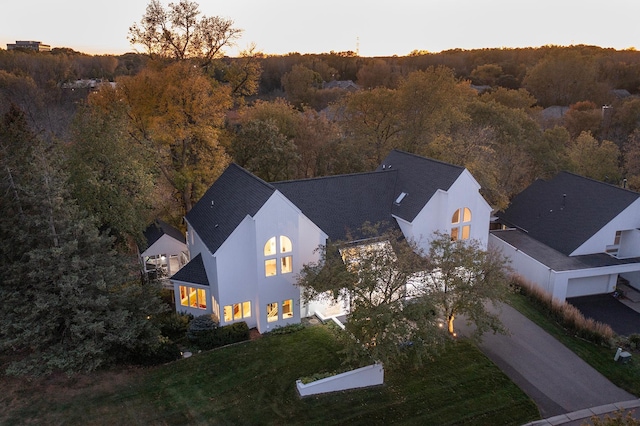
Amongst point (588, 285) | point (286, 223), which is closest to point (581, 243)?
point (588, 285)

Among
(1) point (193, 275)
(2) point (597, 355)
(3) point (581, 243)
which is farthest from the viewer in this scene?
(3) point (581, 243)

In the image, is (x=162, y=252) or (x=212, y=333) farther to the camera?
(x=162, y=252)

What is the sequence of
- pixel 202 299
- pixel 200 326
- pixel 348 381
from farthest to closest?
pixel 202 299 → pixel 200 326 → pixel 348 381

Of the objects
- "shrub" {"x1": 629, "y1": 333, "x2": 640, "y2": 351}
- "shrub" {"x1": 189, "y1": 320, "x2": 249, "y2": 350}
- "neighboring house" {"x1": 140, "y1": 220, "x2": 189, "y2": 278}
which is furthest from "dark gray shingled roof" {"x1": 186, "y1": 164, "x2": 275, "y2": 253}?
"shrub" {"x1": 629, "y1": 333, "x2": 640, "y2": 351}

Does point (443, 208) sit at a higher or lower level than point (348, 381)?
higher

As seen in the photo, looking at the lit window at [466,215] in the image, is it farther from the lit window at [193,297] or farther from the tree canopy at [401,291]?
the lit window at [193,297]

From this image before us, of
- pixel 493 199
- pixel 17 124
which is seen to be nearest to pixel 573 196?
pixel 493 199

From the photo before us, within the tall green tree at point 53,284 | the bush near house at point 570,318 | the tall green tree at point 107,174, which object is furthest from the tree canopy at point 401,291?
the tall green tree at point 107,174

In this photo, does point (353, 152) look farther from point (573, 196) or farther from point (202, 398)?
point (202, 398)

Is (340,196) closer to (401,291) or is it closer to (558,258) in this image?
(401,291)
